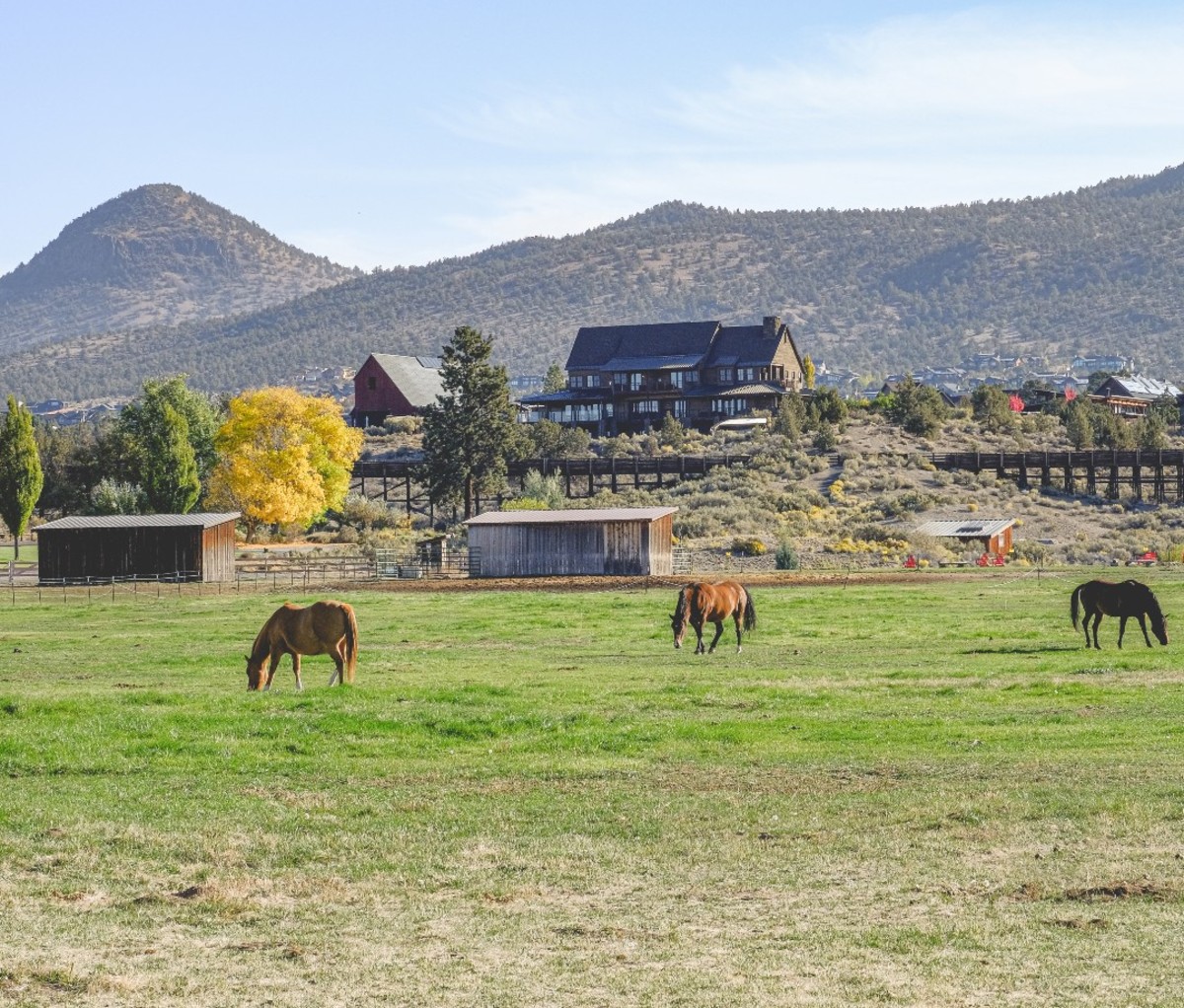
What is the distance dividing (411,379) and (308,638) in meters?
126

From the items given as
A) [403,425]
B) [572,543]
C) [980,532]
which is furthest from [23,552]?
[403,425]

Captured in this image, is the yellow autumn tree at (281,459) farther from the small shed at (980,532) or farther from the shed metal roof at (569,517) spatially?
the small shed at (980,532)

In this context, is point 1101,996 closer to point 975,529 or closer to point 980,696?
point 980,696

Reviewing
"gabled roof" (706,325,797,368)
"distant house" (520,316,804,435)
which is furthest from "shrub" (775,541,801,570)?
"gabled roof" (706,325,797,368)

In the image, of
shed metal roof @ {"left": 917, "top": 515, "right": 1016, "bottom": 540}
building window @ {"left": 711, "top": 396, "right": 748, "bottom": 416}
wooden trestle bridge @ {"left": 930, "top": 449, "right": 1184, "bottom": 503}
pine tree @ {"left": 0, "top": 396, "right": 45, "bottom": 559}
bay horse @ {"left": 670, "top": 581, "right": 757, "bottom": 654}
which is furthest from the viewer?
building window @ {"left": 711, "top": 396, "right": 748, "bottom": 416}

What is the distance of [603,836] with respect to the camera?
639 inches

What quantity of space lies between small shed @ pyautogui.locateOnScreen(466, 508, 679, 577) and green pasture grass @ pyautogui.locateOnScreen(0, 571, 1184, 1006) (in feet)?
131

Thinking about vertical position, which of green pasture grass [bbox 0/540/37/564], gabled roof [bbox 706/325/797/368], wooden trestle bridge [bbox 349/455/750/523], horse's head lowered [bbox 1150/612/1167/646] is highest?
gabled roof [bbox 706/325/797/368]

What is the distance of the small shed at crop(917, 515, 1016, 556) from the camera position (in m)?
80.4

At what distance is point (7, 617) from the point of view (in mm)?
49938

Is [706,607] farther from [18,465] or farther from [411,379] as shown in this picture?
[411,379]

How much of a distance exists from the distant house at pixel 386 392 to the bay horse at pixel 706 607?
113888 mm

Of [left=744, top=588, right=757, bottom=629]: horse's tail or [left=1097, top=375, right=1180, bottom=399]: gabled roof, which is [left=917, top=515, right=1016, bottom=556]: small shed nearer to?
[left=744, top=588, right=757, bottom=629]: horse's tail

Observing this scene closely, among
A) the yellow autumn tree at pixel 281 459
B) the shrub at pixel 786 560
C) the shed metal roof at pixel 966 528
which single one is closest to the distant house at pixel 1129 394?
the shed metal roof at pixel 966 528
